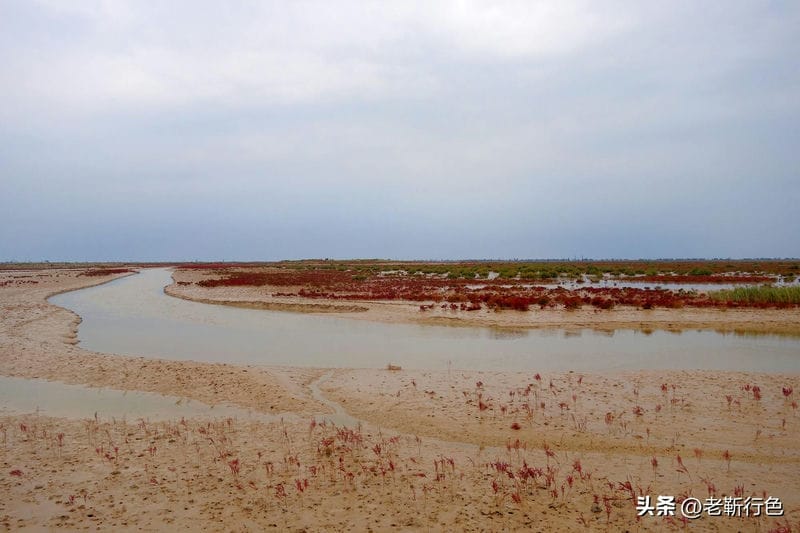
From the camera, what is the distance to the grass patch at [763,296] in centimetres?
2628

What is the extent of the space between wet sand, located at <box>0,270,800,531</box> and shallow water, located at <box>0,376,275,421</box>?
38 cm

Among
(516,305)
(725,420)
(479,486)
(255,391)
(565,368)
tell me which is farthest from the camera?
(516,305)

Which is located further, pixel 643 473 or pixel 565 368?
pixel 565 368

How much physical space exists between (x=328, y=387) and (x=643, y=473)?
24.0 feet

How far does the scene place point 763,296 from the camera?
1061 inches

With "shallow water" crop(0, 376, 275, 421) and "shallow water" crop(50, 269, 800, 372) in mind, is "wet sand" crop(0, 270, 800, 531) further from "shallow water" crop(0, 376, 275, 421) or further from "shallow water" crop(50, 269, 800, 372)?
"shallow water" crop(50, 269, 800, 372)

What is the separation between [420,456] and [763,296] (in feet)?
90.1

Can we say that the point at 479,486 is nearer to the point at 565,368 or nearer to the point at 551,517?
the point at 551,517

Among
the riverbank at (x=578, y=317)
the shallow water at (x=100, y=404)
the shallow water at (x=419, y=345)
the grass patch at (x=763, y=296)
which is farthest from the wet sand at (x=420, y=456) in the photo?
the grass patch at (x=763, y=296)

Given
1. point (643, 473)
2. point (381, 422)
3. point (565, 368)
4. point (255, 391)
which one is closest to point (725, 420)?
point (643, 473)

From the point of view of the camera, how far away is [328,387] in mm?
12086

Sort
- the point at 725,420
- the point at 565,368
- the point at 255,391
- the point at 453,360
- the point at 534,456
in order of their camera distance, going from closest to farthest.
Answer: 1. the point at 534,456
2. the point at 725,420
3. the point at 255,391
4. the point at 565,368
5. the point at 453,360

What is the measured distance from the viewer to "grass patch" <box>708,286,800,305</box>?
86.2 ft

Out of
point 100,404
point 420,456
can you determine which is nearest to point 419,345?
point 100,404
